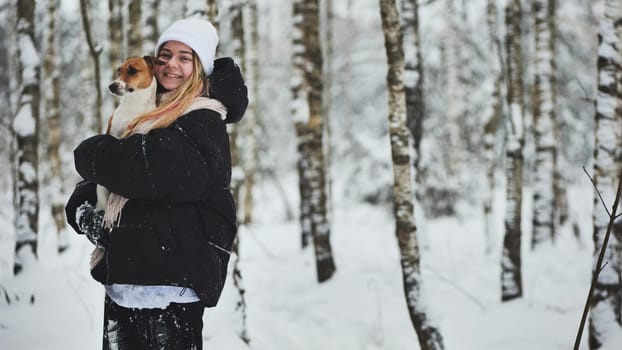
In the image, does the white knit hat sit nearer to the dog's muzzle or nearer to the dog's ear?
the dog's ear

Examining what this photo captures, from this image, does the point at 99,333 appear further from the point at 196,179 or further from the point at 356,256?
the point at 356,256

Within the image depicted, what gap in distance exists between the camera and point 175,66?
2.28 m

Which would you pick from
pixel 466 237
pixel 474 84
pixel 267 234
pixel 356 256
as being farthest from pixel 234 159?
pixel 474 84

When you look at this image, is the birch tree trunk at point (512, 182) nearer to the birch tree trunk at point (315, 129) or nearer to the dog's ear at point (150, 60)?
the birch tree trunk at point (315, 129)

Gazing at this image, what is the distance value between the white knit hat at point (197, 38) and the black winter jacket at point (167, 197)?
1.12ft

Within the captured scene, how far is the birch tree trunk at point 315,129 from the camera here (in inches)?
279

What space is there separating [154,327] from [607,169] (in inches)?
150

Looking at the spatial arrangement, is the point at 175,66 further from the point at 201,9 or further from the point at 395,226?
the point at 395,226

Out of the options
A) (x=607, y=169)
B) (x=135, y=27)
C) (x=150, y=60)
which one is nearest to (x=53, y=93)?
(x=135, y=27)

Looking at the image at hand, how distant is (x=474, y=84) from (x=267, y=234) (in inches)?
369

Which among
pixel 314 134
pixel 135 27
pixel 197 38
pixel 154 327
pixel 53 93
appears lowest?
Answer: pixel 154 327

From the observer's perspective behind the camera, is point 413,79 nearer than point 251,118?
Yes

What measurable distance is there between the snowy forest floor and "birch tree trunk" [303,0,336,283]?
727mm

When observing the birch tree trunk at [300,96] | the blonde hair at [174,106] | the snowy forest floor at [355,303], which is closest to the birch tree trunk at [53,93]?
the snowy forest floor at [355,303]
